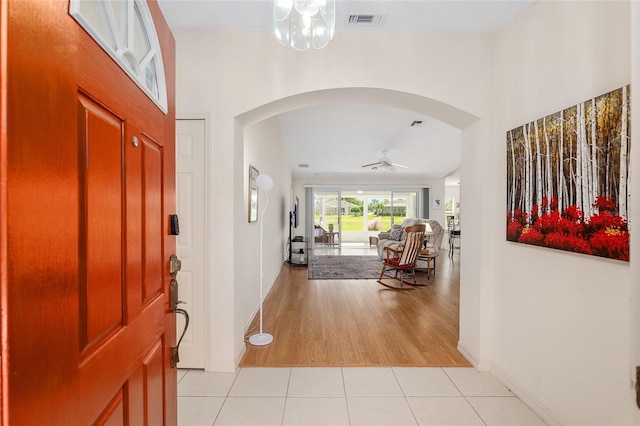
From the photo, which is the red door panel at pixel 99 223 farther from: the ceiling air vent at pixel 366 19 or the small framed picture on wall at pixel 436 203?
the small framed picture on wall at pixel 436 203

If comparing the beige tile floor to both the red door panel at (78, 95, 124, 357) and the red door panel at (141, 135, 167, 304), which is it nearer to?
the red door panel at (141, 135, 167, 304)

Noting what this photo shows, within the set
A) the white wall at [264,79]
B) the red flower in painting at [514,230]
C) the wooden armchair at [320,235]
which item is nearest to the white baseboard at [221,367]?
the white wall at [264,79]

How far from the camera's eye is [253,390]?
2127 mm

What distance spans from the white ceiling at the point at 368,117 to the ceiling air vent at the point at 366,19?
4 centimetres

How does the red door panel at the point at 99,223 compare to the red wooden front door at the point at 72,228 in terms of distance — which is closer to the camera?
the red wooden front door at the point at 72,228

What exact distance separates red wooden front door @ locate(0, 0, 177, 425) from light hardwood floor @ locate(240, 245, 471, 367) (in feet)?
5.80

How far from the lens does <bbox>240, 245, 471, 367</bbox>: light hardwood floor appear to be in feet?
8.41

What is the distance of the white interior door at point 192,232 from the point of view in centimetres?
236

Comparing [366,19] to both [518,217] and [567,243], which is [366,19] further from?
[567,243]

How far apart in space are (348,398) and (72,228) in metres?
2.03

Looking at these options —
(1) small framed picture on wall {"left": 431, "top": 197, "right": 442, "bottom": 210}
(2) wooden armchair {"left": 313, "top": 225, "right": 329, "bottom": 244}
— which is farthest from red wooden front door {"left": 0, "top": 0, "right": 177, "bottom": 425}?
(1) small framed picture on wall {"left": 431, "top": 197, "right": 442, "bottom": 210}

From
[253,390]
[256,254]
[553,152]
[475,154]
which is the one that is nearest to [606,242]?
[553,152]

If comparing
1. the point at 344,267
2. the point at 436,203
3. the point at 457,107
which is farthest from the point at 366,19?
the point at 436,203

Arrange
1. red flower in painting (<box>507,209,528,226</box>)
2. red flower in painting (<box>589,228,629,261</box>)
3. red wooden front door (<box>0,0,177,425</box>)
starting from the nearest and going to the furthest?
red wooden front door (<box>0,0,177,425</box>)
red flower in painting (<box>589,228,629,261</box>)
red flower in painting (<box>507,209,528,226</box>)
